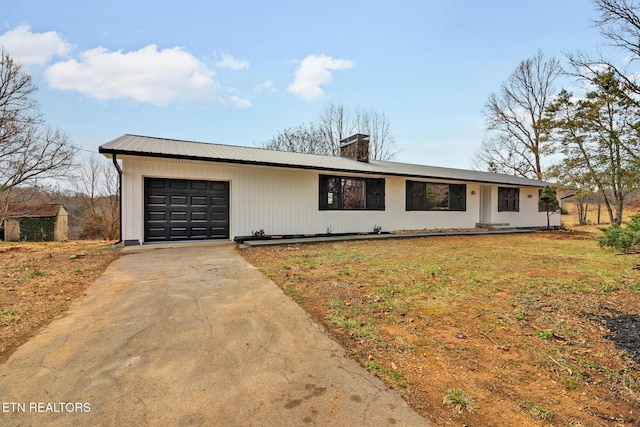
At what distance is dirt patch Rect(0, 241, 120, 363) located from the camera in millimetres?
2584

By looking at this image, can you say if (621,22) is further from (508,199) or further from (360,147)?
(360,147)

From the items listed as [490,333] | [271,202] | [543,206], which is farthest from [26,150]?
[543,206]

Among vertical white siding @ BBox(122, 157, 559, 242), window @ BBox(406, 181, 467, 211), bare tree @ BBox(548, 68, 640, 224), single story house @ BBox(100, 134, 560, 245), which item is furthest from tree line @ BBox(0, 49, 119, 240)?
bare tree @ BBox(548, 68, 640, 224)

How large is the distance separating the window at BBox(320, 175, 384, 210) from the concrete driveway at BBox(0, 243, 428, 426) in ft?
22.5

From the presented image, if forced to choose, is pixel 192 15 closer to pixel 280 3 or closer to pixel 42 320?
pixel 280 3

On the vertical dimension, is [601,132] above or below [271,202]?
above

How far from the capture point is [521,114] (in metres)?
21.5

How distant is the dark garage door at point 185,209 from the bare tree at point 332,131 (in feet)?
44.8

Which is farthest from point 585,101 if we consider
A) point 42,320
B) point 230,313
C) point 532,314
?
point 42,320

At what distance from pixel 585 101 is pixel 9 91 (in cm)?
2289

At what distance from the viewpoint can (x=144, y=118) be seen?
13.9 metres

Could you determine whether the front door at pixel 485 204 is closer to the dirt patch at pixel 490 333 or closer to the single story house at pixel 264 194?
the single story house at pixel 264 194

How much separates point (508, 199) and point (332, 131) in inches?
505

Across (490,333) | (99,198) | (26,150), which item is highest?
(26,150)
